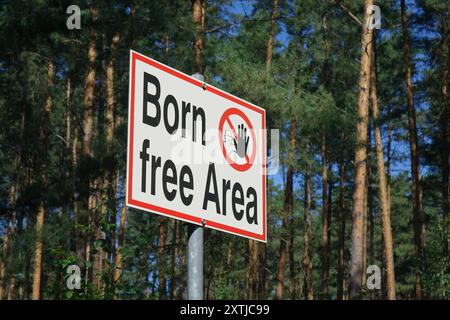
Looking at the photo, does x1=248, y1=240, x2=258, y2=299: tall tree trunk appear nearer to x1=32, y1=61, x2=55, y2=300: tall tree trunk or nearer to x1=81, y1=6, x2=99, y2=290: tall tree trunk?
x1=32, y1=61, x2=55, y2=300: tall tree trunk

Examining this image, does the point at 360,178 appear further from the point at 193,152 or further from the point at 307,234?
the point at 307,234

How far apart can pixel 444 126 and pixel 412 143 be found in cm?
409

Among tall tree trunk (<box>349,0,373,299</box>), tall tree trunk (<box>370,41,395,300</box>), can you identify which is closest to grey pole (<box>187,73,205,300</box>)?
tall tree trunk (<box>349,0,373,299</box>)

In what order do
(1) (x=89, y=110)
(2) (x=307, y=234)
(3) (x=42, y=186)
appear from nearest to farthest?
1. (1) (x=89, y=110)
2. (3) (x=42, y=186)
3. (2) (x=307, y=234)

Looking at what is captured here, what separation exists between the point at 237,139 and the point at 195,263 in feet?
1.70

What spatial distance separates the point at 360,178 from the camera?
64.5 ft

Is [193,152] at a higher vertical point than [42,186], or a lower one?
lower

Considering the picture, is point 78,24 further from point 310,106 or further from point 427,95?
point 427,95

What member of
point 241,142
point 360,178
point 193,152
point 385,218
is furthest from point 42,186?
point 193,152

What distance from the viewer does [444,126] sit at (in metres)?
33.3

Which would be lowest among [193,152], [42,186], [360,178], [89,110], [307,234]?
[193,152]

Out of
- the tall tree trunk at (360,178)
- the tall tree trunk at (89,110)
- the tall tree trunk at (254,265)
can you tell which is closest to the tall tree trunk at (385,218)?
the tall tree trunk at (360,178)
